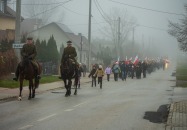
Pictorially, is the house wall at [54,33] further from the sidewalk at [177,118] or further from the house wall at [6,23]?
the sidewalk at [177,118]

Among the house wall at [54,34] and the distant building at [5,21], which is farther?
the house wall at [54,34]

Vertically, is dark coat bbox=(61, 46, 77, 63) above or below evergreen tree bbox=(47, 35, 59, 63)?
below

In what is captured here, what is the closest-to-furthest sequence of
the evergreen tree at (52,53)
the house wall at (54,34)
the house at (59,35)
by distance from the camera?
the evergreen tree at (52,53) → the house at (59,35) → the house wall at (54,34)

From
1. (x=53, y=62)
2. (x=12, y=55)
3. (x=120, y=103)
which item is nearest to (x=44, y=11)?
(x=53, y=62)

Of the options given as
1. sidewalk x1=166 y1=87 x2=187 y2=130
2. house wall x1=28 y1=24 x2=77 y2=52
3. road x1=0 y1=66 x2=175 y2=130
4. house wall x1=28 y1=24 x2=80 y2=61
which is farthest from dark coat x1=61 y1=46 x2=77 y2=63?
house wall x1=28 y1=24 x2=80 y2=61

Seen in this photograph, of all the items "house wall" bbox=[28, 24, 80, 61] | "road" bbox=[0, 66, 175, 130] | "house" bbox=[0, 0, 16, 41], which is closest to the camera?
"road" bbox=[0, 66, 175, 130]

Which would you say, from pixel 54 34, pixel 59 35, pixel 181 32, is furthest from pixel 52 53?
pixel 54 34

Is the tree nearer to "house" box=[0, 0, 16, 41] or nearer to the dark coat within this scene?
"house" box=[0, 0, 16, 41]

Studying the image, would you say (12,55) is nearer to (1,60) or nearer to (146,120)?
(1,60)

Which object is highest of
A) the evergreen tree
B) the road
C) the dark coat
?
the evergreen tree

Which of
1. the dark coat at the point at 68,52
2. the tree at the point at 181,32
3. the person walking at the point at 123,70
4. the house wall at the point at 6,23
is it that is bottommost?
the person walking at the point at 123,70

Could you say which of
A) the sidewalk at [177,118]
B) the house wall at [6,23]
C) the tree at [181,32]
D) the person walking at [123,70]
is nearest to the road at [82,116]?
the sidewalk at [177,118]

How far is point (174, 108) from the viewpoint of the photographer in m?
14.8

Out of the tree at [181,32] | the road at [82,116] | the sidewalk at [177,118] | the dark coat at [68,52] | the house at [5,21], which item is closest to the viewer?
the road at [82,116]
